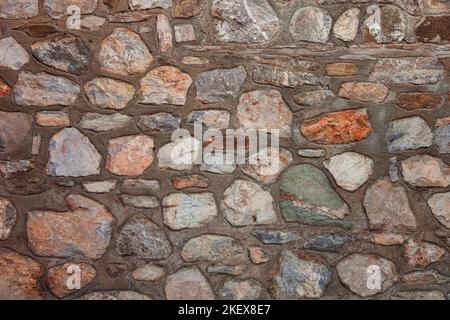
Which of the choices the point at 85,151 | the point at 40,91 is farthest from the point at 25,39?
the point at 85,151

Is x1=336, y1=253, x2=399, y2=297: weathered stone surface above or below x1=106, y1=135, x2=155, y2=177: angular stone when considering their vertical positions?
below

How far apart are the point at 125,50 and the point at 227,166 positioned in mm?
637

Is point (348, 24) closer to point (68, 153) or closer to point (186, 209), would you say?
point (186, 209)

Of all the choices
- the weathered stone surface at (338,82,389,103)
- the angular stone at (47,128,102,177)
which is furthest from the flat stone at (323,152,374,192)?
the angular stone at (47,128,102,177)

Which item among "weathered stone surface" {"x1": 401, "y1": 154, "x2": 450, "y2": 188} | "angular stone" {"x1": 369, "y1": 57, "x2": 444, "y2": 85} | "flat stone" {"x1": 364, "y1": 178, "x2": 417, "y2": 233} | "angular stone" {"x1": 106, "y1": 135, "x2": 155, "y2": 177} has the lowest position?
"flat stone" {"x1": 364, "y1": 178, "x2": 417, "y2": 233}

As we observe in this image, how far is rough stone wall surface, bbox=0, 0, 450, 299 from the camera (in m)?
2.02

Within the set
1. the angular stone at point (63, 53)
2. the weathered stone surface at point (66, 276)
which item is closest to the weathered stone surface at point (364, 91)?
the angular stone at point (63, 53)

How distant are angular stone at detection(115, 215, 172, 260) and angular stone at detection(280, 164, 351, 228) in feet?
1.71

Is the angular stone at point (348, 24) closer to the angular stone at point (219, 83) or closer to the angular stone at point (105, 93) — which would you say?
the angular stone at point (219, 83)

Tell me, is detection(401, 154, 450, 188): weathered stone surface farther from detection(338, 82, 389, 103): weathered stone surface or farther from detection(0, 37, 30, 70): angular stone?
detection(0, 37, 30, 70): angular stone

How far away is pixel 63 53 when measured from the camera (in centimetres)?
203

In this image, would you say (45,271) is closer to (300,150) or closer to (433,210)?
(300,150)

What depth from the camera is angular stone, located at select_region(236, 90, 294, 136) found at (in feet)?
6.68

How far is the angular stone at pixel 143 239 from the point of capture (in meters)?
2.06
